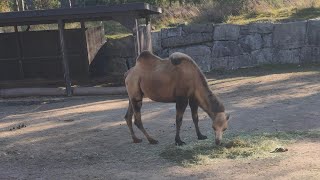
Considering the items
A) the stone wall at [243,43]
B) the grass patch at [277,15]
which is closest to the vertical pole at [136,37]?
the stone wall at [243,43]

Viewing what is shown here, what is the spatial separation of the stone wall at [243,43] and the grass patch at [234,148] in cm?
943

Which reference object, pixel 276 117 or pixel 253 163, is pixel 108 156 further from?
pixel 276 117

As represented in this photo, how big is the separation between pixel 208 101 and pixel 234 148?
31.3 inches

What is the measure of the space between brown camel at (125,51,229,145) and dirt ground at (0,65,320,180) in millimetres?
617

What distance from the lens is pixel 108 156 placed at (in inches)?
270

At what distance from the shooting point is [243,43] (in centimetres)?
1689

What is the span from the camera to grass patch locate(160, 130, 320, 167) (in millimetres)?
6320

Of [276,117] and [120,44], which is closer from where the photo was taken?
[276,117]

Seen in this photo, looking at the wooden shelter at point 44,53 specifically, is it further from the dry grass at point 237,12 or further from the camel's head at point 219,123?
the camel's head at point 219,123

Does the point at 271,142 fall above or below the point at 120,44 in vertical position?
below

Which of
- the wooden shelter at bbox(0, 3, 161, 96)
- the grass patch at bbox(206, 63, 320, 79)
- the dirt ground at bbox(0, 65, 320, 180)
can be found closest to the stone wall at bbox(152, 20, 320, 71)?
the grass patch at bbox(206, 63, 320, 79)

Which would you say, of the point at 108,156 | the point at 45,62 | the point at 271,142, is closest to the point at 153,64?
the point at 108,156

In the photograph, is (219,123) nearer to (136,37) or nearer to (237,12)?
(136,37)

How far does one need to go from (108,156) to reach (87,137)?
1481 millimetres
